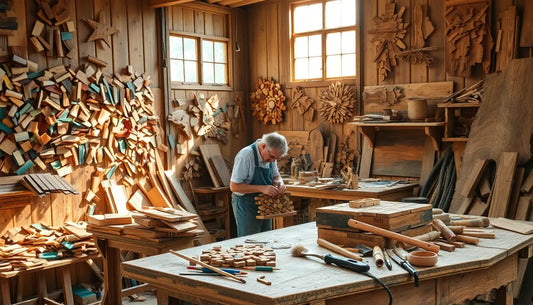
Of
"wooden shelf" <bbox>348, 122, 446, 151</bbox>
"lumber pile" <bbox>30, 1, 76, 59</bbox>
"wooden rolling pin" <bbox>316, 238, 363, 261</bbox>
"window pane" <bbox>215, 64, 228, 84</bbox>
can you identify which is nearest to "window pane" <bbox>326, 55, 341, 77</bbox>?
"wooden shelf" <bbox>348, 122, 446, 151</bbox>

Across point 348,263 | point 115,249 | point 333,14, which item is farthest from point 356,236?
point 333,14

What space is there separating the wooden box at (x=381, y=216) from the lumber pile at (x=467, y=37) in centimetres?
305

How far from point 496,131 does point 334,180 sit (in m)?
1.86

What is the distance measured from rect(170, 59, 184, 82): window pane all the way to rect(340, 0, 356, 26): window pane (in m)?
2.24

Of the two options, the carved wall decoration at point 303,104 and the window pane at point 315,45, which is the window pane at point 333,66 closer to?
the window pane at point 315,45

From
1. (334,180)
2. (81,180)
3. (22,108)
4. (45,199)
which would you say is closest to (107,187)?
(81,180)

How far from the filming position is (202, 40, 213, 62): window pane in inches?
303

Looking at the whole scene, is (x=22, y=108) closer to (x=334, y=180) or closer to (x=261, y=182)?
(x=261, y=182)

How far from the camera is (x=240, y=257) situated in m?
3.04

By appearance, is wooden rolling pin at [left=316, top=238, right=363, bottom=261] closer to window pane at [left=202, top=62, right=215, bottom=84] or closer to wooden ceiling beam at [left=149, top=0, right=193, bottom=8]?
wooden ceiling beam at [left=149, top=0, right=193, bottom=8]

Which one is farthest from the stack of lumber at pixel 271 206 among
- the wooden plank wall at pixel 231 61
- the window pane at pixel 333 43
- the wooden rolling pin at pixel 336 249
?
the window pane at pixel 333 43

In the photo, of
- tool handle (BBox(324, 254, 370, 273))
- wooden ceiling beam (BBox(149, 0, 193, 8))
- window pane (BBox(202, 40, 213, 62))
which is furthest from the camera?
window pane (BBox(202, 40, 213, 62))

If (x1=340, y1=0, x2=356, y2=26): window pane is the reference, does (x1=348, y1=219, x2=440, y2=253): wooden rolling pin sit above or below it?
below

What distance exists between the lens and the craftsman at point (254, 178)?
5281mm
